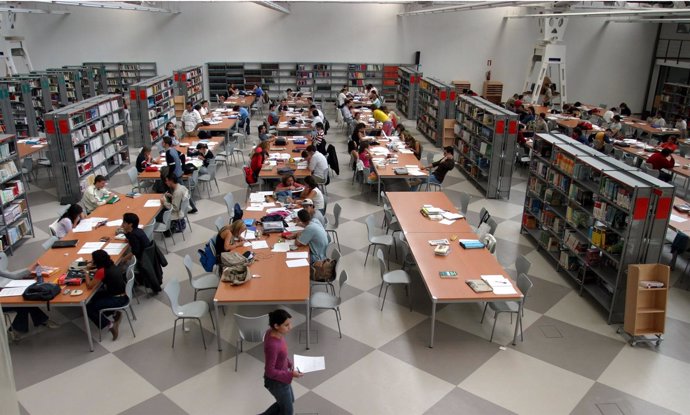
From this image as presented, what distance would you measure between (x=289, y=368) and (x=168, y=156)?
6832 millimetres

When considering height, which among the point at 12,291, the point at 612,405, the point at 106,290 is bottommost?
the point at 612,405

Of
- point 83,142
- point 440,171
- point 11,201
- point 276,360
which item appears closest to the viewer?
point 276,360

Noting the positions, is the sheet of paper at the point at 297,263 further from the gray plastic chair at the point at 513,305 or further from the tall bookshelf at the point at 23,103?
the tall bookshelf at the point at 23,103

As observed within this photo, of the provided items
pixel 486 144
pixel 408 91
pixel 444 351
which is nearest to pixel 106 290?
pixel 444 351

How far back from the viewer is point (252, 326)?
18.1 feet

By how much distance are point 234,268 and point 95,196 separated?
13.1 feet

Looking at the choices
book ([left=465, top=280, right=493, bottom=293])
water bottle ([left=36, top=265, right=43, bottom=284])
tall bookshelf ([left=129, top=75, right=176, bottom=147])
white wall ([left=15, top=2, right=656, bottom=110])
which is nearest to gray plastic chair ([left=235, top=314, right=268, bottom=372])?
book ([left=465, top=280, right=493, bottom=293])

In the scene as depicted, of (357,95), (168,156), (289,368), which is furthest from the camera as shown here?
(357,95)

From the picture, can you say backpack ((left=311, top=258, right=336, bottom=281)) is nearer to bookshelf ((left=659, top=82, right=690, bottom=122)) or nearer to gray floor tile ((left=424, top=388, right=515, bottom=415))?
gray floor tile ((left=424, top=388, right=515, bottom=415))

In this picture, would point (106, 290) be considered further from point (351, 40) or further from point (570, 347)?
point (351, 40)

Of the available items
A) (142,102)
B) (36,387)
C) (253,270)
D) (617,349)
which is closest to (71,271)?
(36,387)

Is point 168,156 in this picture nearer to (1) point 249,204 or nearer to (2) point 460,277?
(1) point 249,204

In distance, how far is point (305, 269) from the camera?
6.41 meters

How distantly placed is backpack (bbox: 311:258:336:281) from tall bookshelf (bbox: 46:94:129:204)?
696 cm
